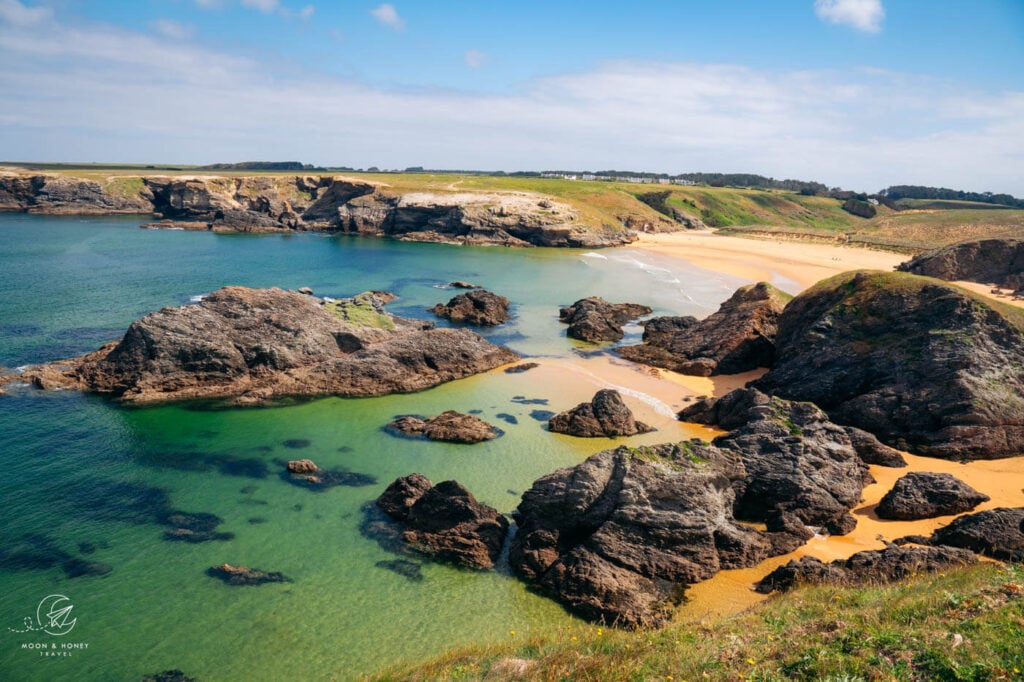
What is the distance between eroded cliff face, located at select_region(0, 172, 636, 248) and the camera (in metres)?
111

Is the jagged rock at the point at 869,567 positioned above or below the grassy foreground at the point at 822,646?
below

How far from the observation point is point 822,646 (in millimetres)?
10891

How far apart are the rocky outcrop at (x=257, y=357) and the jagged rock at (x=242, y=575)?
49.5 ft


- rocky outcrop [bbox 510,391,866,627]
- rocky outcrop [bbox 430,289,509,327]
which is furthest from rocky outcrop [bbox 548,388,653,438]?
rocky outcrop [bbox 430,289,509,327]

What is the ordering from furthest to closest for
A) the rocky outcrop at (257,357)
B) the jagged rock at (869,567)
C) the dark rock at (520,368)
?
1. the dark rock at (520,368)
2. the rocky outcrop at (257,357)
3. the jagged rock at (869,567)

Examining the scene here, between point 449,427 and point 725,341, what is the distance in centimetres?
2191

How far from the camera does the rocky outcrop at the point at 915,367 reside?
25.6m

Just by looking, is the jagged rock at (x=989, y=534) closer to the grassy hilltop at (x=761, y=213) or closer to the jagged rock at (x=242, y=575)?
the jagged rock at (x=242, y=575)

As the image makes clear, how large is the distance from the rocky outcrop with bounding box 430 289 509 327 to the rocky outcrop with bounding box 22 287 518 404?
466 inches

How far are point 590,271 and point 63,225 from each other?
103 metres

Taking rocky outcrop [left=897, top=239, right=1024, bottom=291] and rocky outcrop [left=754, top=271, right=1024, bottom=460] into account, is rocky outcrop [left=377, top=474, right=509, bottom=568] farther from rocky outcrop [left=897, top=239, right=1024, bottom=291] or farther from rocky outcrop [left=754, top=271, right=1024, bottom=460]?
rocky outcrop [left=897, top=239, right=1024, bottom=291]

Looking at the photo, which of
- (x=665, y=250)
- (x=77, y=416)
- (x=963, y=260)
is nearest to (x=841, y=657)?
(x=77, y=416)

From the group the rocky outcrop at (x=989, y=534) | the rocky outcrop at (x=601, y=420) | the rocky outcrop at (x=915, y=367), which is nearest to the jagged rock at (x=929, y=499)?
the rocky outcrop at (x=989, y=534)

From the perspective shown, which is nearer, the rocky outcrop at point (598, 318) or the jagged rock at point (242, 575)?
the jagged rock at point (242, 575)
